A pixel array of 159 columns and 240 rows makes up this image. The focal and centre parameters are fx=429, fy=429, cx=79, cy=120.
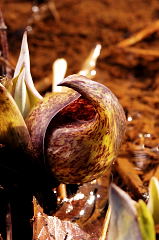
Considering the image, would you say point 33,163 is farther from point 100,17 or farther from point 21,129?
point 100,17

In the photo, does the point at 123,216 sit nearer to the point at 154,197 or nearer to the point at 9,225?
the point at 154,197

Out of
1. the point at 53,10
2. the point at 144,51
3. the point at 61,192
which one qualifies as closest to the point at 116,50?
the point at 144,51

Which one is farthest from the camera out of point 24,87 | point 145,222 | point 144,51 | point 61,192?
point 144,51

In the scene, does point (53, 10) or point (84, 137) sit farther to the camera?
point (53, 10)

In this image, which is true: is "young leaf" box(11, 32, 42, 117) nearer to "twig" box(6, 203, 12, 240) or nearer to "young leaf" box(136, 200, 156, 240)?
"twig" box(6, 203, 12, 240)

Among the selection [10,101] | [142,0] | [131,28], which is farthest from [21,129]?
[142,0]

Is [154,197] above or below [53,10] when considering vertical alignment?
below
